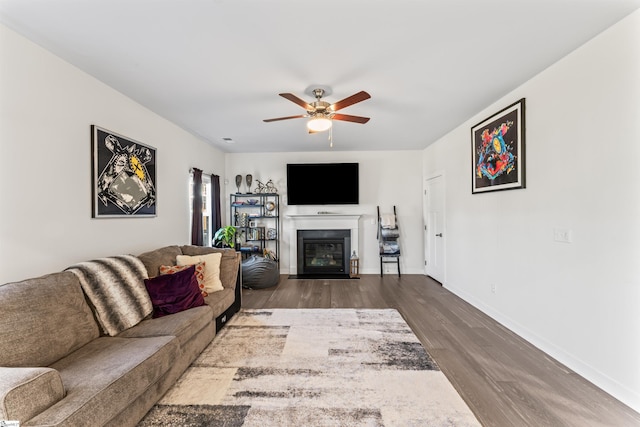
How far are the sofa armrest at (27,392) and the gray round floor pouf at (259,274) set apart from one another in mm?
3301

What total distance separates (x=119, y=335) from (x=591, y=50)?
424cm

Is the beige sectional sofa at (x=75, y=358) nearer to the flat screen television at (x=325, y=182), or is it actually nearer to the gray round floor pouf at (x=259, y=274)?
the gray round floor pouf at (x=259, y=274)

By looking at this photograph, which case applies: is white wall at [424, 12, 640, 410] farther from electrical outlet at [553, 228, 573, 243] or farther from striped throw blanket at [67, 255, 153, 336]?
striped throw blanket at [67, 255, 153, 336]

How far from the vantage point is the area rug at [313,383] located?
177 centimetres

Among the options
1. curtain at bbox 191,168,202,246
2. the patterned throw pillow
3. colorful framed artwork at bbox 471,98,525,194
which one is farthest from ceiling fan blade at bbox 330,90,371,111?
curtain at bbox 191,168,202,246

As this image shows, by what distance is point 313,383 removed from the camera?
2105 mm

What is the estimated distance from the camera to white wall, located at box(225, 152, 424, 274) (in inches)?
223

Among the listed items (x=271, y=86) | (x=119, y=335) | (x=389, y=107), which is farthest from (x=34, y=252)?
(x=389, y=107)

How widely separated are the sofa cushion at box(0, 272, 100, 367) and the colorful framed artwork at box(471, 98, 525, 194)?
4015 mm

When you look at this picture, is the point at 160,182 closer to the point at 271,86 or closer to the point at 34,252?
the point at 34,252

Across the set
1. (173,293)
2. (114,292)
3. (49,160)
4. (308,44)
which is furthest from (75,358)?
(308,44)

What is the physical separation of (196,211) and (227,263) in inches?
56.2

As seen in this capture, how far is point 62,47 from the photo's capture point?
2111mm

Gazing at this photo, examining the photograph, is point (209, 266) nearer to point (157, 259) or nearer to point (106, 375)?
point (157, 259)
